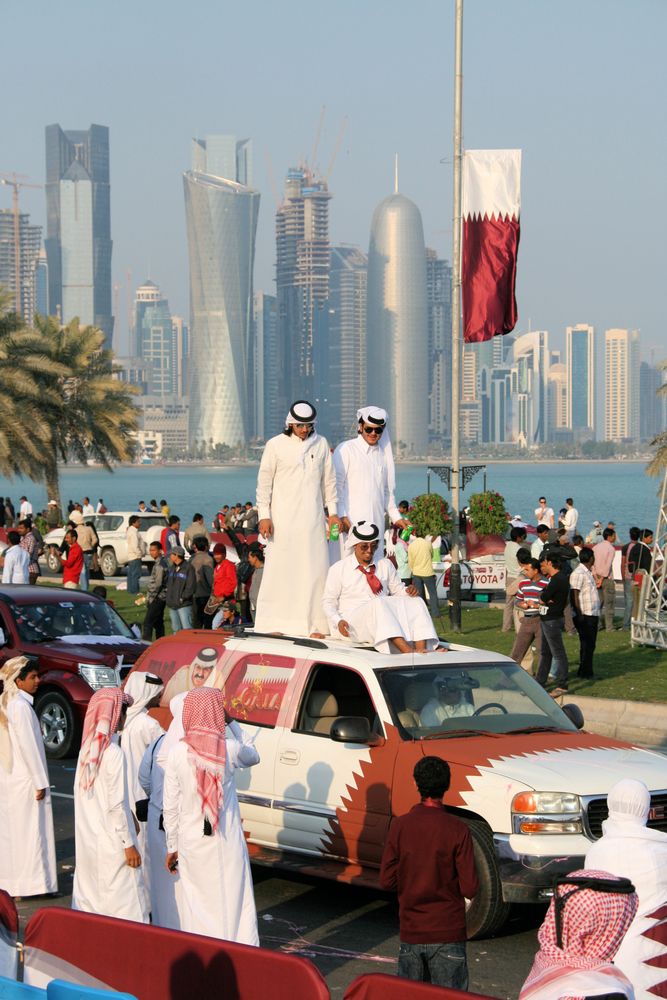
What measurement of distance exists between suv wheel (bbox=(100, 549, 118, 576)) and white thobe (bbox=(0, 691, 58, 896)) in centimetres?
2905

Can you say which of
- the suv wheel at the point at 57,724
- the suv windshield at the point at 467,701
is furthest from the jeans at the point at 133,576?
the suv windshield at the point at 467,701

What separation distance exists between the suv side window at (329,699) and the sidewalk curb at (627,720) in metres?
5.66

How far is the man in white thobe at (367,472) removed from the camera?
40.4ft

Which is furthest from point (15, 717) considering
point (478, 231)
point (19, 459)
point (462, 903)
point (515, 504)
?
point (515, 504)

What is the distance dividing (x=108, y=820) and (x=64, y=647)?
7.19 m

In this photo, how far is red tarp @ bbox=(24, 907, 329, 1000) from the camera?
16.7 ft

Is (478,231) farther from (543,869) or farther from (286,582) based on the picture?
(543,869)

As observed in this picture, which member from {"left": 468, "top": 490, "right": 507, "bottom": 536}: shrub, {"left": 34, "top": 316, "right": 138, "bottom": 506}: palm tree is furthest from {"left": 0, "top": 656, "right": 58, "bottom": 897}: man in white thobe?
{"left": 34, "top": 316, "right": 138, "bottom": 506}: palm tree

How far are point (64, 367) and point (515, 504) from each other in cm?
10324

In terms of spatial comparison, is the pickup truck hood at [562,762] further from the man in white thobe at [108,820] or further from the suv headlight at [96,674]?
the suv headlight at [96,674]

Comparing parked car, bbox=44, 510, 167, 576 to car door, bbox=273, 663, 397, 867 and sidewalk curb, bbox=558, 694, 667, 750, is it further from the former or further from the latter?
car door, bbox=273, 663, 397, 867

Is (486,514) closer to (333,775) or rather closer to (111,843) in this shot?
(333,775)

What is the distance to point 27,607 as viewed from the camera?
50.8 feet

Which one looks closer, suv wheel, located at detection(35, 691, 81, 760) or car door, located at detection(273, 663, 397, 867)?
car door, located at detection(273, 663, 397, 867)
